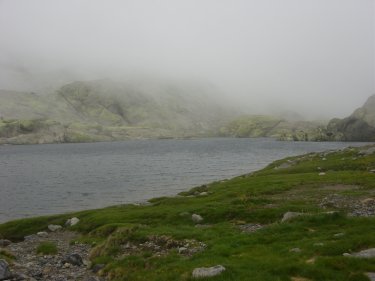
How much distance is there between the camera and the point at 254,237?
2719 centimetres

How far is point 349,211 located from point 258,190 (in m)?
19.3

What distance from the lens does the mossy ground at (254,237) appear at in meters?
19.5

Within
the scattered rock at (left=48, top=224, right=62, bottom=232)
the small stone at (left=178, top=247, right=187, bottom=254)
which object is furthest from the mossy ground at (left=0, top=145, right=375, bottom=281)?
the scattered rock at (left=48, top=224, right=62, bottom=232)

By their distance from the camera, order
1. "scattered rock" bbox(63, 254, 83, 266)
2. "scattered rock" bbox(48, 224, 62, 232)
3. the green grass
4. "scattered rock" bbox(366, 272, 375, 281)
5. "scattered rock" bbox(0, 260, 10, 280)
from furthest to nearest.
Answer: "scattered rock" bbox(48, 224, 62, 232) < the green grass < "scattered rock" bbox(63, 254, 83, 266) < "scattered rock" bbox(0, 260, 10, 280) < "scattered rock" bbox(366, 272, 375, 281)

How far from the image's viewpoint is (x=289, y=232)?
89.6ft

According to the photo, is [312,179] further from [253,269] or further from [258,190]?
[253,269]

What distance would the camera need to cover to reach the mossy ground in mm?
19469

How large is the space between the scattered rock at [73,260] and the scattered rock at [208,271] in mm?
12475

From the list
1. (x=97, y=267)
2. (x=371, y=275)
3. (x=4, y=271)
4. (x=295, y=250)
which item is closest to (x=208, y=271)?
(x=295, y=250)

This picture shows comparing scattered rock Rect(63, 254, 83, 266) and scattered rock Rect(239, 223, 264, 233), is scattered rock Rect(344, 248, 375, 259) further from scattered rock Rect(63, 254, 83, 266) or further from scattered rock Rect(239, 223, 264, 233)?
scattered rock Rect(63, 254, 83, 266)

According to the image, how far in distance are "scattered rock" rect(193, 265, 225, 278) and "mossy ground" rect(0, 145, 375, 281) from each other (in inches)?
15.1

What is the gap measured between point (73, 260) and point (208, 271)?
13.6m

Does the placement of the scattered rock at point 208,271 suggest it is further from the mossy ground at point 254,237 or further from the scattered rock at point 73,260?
the scattered rock at point 73,260

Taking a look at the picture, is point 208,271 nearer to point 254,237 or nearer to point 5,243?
point 254,237
